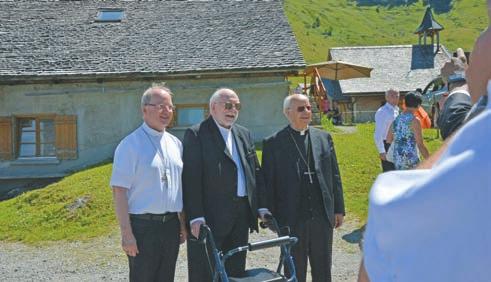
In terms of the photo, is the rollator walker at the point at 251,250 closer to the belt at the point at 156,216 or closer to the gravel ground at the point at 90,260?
the belt at the point at 156,216

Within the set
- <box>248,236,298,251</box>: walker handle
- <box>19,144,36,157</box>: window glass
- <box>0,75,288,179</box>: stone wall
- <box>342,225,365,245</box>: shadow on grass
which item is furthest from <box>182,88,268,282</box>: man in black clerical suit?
<box>19,144,36,157</box>: window glass

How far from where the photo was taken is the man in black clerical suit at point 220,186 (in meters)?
4.73

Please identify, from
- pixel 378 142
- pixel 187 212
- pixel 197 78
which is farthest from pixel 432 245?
pixel 197 78

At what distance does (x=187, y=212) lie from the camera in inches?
184

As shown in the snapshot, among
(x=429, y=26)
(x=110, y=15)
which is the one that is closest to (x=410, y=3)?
(x=429, y=26)

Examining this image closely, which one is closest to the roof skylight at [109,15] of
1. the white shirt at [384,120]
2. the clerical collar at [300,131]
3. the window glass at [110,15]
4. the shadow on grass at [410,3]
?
the window glass at [110,15]

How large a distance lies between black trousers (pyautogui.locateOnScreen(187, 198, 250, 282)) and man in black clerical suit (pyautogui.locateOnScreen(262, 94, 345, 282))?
350 millimetres

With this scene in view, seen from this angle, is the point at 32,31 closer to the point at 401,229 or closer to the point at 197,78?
the point at 197,78

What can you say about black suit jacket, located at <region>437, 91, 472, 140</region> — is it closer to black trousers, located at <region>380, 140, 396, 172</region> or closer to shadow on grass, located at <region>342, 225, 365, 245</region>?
black trousers, located at <region>380, 140, 396, 172</region>

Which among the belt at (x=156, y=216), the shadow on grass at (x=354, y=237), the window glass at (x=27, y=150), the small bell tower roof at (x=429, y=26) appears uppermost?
the small bell tower roof at (x=429, y=26)

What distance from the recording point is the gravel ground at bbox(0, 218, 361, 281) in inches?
305

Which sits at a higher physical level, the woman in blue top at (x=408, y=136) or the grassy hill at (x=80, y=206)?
the woman in blue top at (x=408, y=136)

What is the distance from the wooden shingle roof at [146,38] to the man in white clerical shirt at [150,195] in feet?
41.1

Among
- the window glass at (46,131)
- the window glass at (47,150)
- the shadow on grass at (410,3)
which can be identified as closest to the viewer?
the window glass at (47,150)
